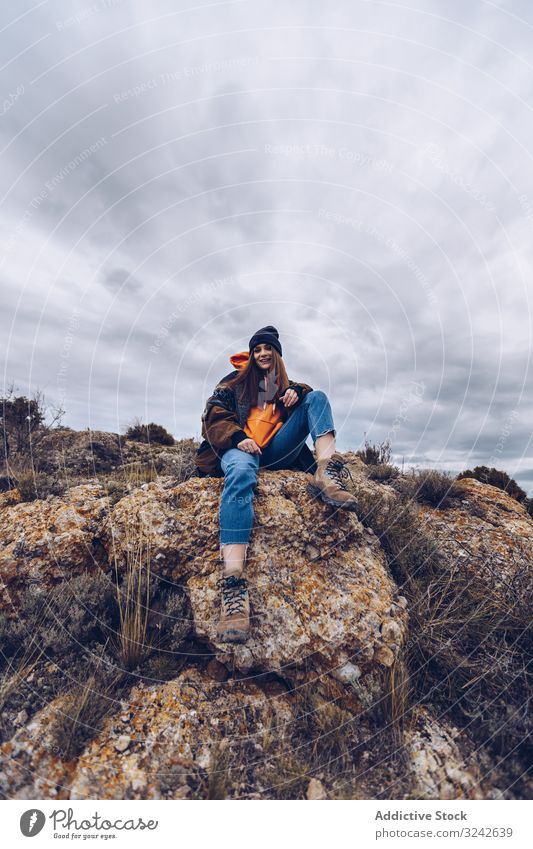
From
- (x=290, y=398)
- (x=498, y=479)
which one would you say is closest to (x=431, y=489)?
(x=498, y=479)

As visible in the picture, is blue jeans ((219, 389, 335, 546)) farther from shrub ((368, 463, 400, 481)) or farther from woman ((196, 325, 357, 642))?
shrub ((368, 463, 400, 481))

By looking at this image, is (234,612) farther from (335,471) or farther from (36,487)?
(36,487)

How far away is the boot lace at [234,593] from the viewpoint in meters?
3.29

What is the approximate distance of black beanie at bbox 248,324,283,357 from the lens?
521cm

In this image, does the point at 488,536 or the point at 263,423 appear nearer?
the point at 488,536

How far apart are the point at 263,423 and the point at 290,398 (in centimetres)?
52

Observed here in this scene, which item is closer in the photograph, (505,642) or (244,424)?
(505,642)

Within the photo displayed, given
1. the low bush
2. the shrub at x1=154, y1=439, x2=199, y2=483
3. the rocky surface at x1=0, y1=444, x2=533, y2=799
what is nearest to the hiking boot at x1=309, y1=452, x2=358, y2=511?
the rocky surface at x1=0, y1=444, x2=533, y2=799

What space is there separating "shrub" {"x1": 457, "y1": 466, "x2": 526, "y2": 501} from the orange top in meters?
3.91

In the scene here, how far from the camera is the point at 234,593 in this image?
11.1 ft

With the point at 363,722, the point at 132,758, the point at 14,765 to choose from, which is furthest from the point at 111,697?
the point at 363,722
